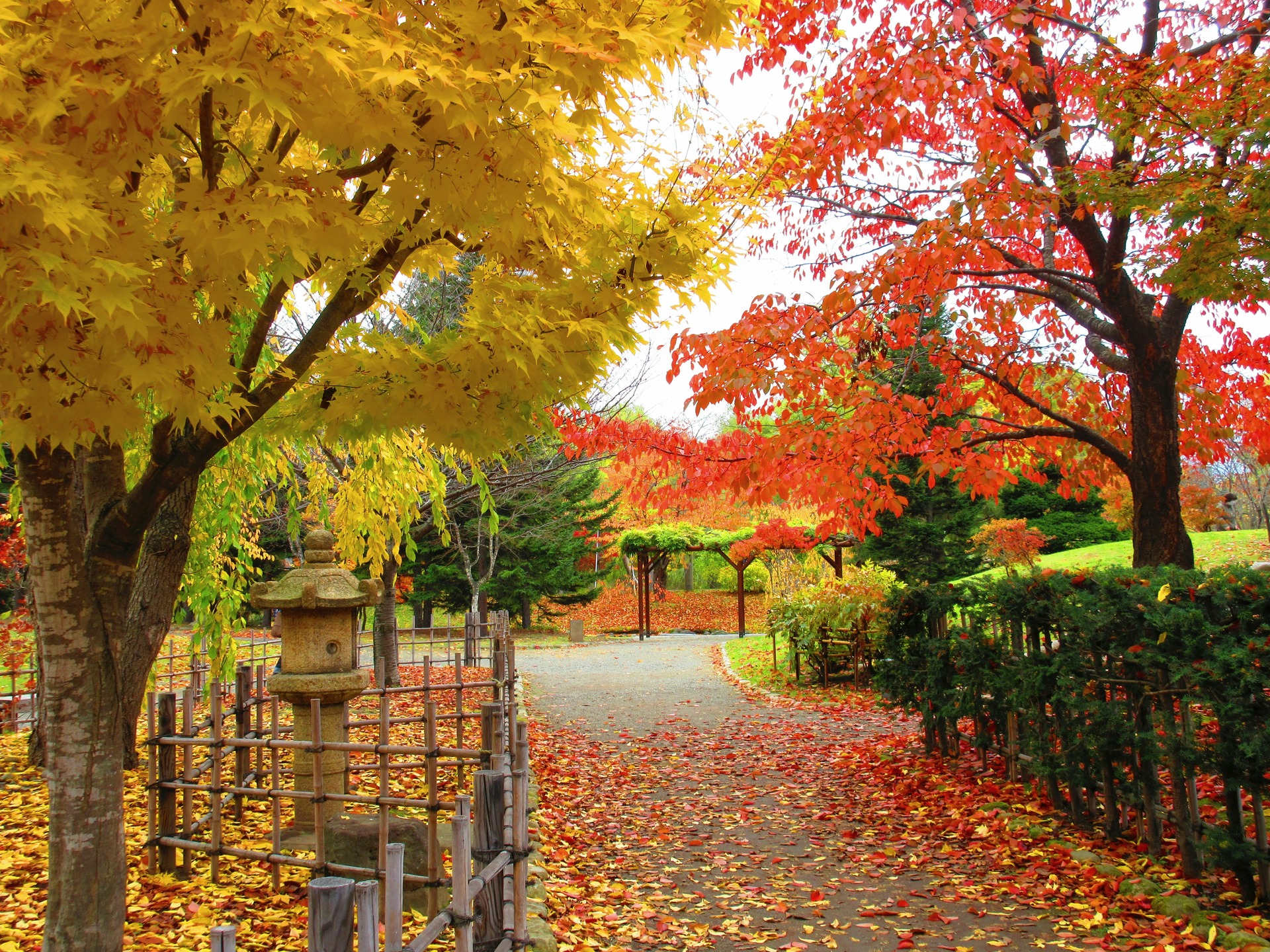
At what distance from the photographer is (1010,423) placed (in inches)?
327

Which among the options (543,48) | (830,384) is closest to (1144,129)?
(830,384)

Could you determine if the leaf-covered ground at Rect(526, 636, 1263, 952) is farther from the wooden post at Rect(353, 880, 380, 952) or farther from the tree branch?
the tree branch

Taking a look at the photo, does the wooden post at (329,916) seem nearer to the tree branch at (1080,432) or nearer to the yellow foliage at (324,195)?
the yellow foliage at (324,195)

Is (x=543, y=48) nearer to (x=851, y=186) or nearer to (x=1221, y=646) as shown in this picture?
(x=1221, y=646)

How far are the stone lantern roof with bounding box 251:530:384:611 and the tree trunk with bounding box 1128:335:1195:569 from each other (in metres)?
5.88

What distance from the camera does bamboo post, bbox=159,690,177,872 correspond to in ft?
16.5

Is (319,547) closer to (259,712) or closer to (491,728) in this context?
(259,712)

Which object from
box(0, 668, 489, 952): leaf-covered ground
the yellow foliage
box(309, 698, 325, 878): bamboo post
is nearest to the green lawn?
box(0, 668, 489, 952): leaf-covered ground

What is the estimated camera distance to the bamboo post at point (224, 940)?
5.36 ft

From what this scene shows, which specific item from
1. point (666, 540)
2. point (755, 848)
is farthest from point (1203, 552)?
point (755, 848)

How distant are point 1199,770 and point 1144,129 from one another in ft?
12.6

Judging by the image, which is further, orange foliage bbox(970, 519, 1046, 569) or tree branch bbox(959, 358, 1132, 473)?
orange foliage bbox(970, 519, 1046, 569)

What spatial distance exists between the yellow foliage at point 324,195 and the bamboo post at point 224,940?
1.46 m

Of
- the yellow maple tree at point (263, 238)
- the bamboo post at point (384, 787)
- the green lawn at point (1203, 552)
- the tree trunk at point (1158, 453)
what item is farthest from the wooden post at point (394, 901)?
the green lawn at point (1203, 552)
